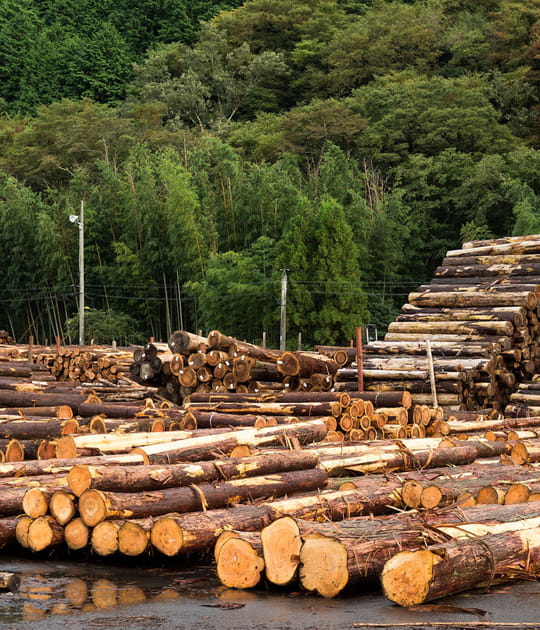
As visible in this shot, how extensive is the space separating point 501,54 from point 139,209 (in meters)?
26.0

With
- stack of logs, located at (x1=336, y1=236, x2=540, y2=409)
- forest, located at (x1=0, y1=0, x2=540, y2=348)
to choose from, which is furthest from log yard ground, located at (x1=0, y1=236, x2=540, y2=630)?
forest, located at (x1=0, y1=0, x2=540, y2=348)

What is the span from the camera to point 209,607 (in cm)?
670

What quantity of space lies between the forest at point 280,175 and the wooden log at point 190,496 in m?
25.3

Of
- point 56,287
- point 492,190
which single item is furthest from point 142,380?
point 492,190

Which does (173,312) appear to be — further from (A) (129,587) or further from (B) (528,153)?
(A) (129,587)

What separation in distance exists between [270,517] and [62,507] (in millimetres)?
1613

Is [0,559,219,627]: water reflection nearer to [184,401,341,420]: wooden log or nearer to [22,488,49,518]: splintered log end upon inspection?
[22,488,49,518]: splintered log end

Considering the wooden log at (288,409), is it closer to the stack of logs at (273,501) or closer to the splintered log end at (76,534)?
the stack of logs at (273,501)

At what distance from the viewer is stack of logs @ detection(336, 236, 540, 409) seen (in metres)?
16.6

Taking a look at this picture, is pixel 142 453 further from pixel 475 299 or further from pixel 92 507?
pixel 475 299

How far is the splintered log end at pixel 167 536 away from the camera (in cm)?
754

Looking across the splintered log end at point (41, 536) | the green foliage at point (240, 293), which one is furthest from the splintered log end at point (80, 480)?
the green foliage at point (240, 293)

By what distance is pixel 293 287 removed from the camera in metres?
35.3

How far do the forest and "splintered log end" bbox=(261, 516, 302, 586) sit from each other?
27600mm
